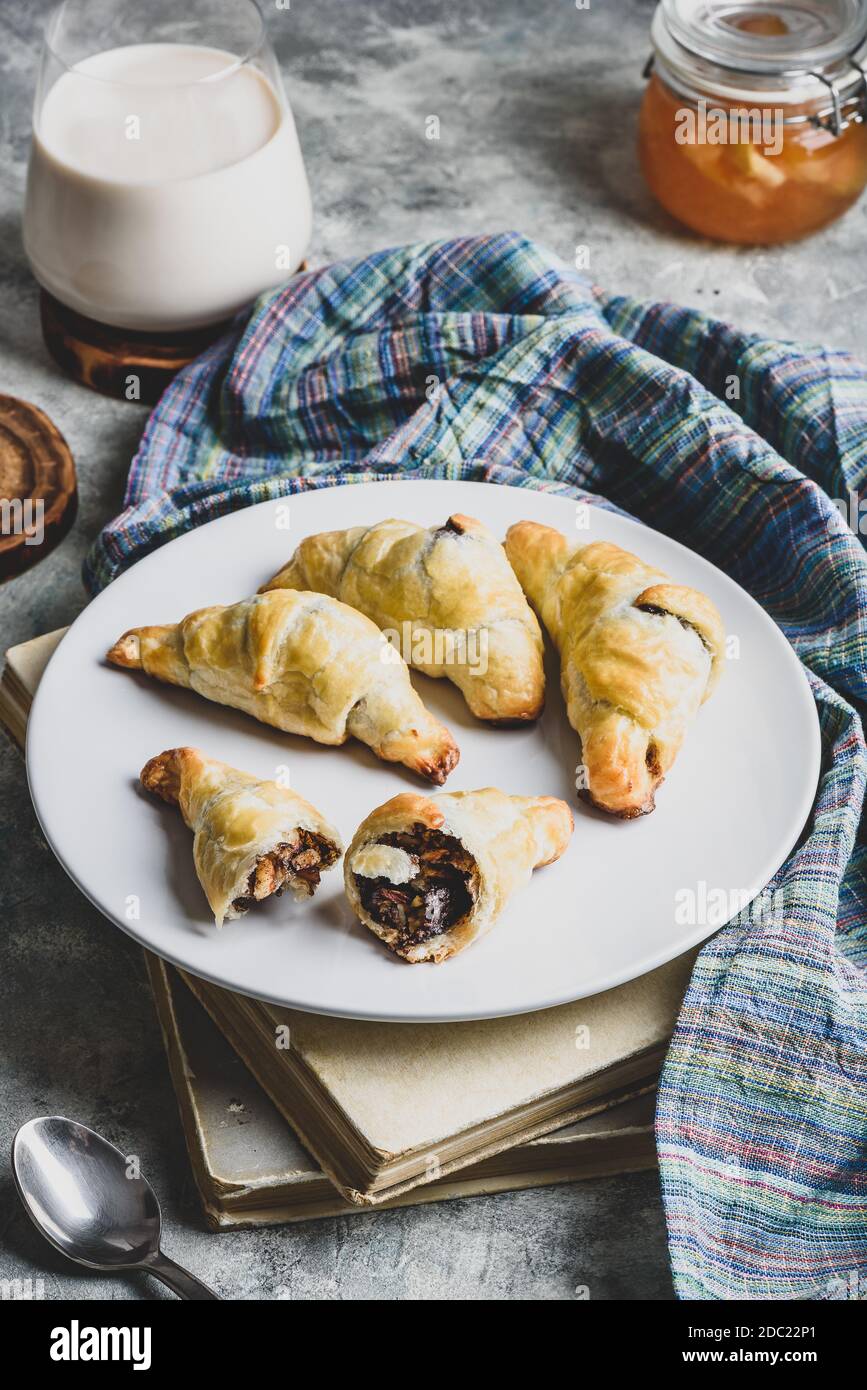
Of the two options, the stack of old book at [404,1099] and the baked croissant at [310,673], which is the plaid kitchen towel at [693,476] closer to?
the stack of old book at [404,1099]

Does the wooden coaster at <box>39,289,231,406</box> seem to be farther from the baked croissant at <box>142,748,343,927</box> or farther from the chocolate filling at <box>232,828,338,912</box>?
the chocolate filling at <box>232,828,338,912</box>

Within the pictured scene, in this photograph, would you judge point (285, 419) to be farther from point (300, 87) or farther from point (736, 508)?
point (300, 87)

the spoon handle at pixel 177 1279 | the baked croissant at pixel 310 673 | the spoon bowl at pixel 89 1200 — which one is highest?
the baked croissant at pixel 310 673

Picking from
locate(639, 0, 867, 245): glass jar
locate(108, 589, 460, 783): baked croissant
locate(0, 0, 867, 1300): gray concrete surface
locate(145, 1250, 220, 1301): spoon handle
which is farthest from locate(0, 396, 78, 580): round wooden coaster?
locate(639, 0, 867, 245): glass jar

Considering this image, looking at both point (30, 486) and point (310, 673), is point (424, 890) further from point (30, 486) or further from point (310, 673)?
point (30, 486)

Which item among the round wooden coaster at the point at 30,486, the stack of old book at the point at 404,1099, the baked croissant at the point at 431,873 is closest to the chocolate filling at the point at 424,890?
the baked croissant at the point at 431,873

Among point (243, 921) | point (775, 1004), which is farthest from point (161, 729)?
point (775, 1004)
